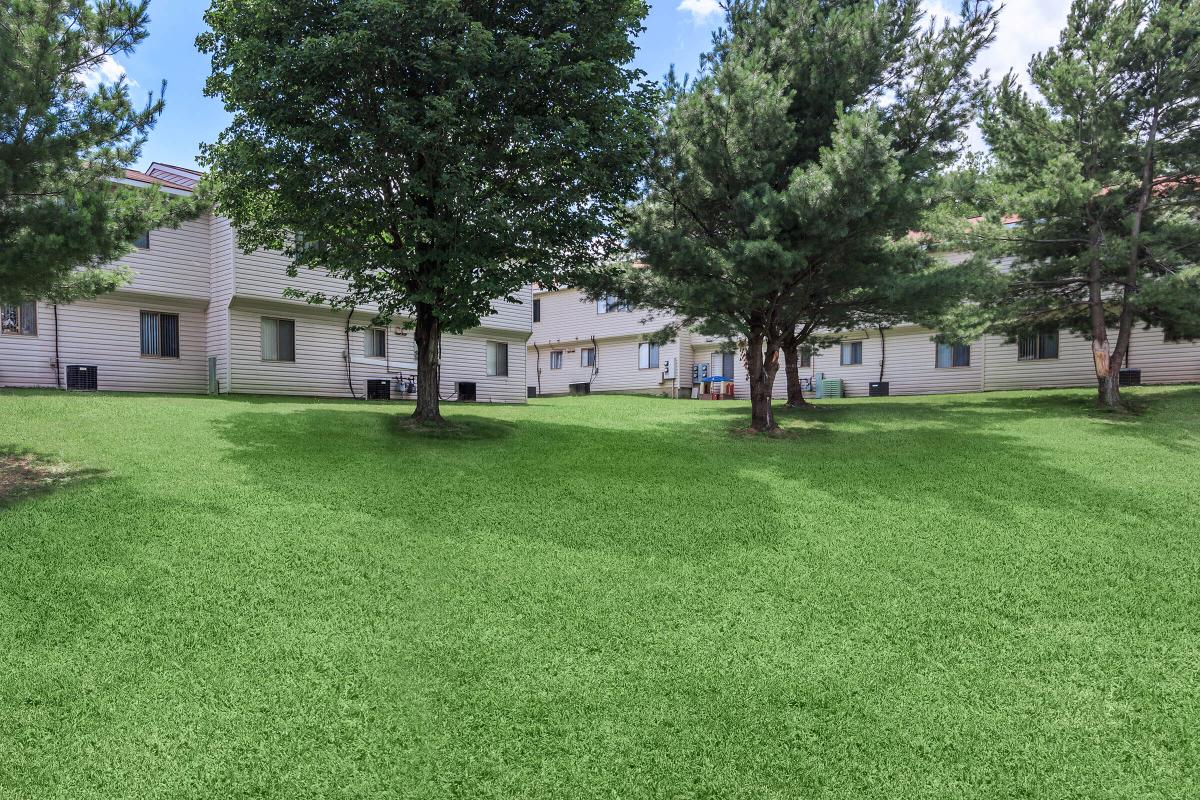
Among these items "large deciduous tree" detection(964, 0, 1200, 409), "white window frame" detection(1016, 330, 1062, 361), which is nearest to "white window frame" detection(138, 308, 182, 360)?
"large deciduous tree" detection(964, 0, 1200, 409)

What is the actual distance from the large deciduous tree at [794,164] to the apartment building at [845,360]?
267cm

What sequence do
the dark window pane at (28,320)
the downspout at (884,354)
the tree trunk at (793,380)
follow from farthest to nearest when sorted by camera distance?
the downspout at (884,354) < the tree trunk at (793,380) < the dark window pane at (28,320)

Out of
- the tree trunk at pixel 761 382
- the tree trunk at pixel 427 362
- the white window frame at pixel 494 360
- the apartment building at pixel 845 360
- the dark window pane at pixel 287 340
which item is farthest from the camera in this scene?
the white window frame at pixel 494 360

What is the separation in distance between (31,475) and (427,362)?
6.04 m

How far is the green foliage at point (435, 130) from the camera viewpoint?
9.92m

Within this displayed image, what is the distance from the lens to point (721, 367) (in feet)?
103

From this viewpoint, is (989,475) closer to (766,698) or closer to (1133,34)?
(766,698)

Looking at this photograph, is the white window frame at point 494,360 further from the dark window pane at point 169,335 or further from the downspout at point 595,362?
the downspout at point 595,362

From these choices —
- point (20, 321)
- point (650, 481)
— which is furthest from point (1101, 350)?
point (20, 321)

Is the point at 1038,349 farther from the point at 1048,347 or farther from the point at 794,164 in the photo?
the point at 794,164

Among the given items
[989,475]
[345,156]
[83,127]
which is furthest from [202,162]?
[989,475]

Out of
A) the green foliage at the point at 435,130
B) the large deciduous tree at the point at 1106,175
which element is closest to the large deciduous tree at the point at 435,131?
the green foliage at the point at 435,130

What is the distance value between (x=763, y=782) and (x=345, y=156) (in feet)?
34.1

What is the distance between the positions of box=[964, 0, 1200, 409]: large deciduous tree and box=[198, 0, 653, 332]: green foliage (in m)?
10.1
